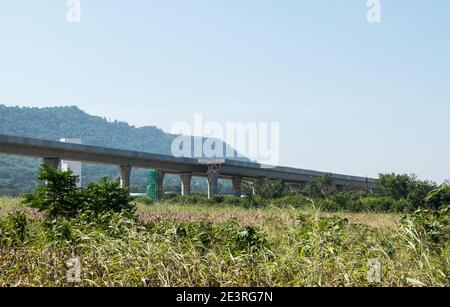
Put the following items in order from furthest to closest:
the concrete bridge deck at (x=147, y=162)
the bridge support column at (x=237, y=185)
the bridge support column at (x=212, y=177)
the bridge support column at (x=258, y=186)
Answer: the bridge support column at (x=237, y=185) → the bridge support column at (x=212, y=177) → the bridge support column at (x=258, y=186) → the concrete bridge deck at (x=147, y=162)

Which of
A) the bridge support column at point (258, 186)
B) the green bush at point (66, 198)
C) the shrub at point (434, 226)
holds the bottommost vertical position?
the shrub at point (434, 226)

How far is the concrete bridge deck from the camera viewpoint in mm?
Answer: 51156

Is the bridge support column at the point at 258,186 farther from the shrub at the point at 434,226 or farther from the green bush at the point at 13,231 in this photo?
the shrub at the point at 434,226

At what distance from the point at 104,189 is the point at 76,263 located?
893 centimetres

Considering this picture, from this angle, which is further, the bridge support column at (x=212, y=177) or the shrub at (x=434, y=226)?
the bridge support column at (x=212, y=177)

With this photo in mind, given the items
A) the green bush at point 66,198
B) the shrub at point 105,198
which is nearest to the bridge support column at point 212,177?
the shrub at point 105,198

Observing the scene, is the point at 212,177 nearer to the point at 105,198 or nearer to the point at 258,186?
the point at 258,186

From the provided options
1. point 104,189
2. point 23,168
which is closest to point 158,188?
point 104,189

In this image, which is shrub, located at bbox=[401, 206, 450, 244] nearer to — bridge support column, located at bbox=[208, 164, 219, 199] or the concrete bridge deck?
the concrete bridge deck

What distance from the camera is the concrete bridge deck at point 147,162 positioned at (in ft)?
168

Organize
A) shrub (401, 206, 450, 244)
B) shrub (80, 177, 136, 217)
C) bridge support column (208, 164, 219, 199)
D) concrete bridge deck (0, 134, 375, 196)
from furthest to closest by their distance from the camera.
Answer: bridge support column (208, 164, 219, 199), concrete bridge deck (0, 134, 375, 196), shrub (80, 177, 136, 217), shrub (401, 206, 450, 244)

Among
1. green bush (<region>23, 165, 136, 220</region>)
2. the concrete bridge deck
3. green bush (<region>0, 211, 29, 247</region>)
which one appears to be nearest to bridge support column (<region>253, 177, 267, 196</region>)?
the concrete bridge deck

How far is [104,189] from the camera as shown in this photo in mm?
16656
